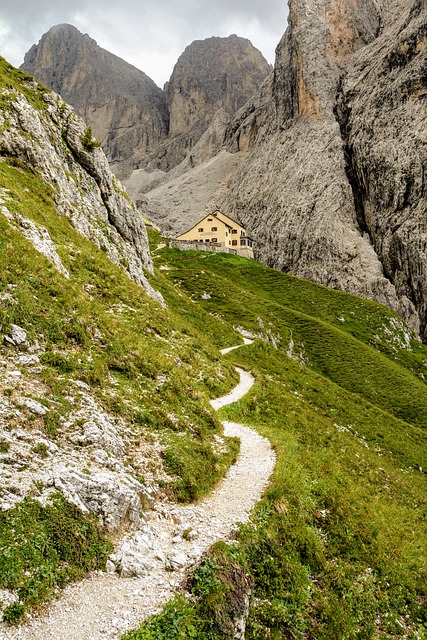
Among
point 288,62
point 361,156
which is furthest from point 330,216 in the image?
point 288,62

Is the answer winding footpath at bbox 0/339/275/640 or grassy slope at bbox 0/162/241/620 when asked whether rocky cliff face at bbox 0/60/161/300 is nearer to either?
grassy slope at bbox 0/162/241/620

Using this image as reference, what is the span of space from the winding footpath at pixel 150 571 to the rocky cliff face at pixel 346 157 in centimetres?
10079

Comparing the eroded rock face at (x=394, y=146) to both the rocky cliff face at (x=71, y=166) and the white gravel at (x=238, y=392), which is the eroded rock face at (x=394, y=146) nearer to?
the rocky cliff face at (x=71, y=166)

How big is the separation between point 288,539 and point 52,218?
2831cm

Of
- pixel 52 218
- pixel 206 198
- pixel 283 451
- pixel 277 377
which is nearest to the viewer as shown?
pixel 283 451

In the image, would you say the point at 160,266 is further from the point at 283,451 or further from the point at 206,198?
the point at 206,198

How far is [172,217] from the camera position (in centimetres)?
16838

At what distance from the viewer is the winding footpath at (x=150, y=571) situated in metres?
8.46

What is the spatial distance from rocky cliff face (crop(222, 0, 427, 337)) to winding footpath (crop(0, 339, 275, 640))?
100786mm

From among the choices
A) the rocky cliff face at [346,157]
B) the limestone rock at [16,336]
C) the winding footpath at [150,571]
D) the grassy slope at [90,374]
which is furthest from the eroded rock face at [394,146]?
the limestone rock at [16,336]

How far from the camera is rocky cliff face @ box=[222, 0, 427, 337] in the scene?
110250mm

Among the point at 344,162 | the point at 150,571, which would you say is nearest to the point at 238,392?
the point at 150,571

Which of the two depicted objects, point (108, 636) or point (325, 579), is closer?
point (108, 636)

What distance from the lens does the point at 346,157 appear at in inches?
5226
